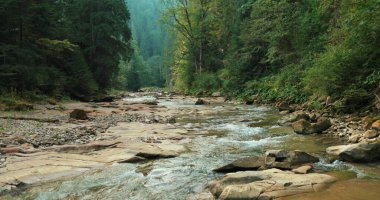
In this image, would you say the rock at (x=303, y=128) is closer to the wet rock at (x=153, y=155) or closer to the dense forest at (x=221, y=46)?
the dense forest at (x=221, y=46)

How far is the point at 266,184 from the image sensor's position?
585cm

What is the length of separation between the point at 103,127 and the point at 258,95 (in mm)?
15476

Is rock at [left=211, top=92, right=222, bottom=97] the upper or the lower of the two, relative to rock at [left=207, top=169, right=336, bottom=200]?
upper

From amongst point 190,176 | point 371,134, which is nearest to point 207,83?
point 371,134

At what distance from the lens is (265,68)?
31156mm

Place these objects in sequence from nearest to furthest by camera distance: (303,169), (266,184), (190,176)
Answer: (266,184)
(303,169)
(190,176)

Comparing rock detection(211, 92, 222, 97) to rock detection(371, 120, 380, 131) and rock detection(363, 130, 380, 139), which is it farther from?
rock detection(363, 130, 380, 139)

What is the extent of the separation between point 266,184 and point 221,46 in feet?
129

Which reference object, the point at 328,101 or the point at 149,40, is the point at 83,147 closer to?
the point at 328,101

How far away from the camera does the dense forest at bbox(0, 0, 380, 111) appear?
13.5 meters

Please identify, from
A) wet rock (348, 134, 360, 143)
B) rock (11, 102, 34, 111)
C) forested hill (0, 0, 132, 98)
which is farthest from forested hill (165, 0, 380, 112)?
rock (11, 102, 34, 111)

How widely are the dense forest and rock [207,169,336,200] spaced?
23.7ft

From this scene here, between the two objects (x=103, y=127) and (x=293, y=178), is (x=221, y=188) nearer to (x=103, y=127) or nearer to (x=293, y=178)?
(x=293, y=178)

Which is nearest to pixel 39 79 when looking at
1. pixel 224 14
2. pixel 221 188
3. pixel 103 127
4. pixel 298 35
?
pixel 103 127
